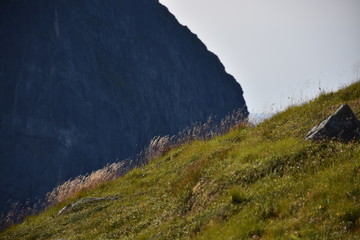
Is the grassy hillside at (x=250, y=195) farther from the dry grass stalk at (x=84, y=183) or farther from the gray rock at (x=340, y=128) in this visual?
the dry grass stalk at (x=84, y=183)

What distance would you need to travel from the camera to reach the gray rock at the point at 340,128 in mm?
9266

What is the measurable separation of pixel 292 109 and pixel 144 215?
788 cm

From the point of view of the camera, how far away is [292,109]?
47.7 feet

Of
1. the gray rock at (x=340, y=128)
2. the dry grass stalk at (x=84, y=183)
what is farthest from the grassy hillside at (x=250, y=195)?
the dry grass stalk at (x=84, y=183)

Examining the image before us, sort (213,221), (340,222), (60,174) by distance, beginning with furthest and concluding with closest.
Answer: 1. (60,174)
2. (213,221)
3. (340,222)

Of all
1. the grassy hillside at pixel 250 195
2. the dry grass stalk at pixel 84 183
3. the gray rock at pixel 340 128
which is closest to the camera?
the grassy hillside at pixel 250 195

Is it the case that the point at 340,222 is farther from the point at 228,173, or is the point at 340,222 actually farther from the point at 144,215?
the point at 144,215

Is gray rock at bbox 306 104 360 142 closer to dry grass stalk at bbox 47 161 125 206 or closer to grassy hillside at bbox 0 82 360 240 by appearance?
grassy hillside at bbox 0 82 360 240

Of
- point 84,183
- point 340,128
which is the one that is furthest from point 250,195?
point 84,183

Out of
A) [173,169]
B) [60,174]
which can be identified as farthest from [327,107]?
[60,174]

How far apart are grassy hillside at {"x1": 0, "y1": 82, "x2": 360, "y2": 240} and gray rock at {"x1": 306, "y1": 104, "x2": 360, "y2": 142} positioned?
0.36m

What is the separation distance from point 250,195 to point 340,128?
A: 343cm

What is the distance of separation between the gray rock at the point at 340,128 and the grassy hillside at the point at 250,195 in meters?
0.36

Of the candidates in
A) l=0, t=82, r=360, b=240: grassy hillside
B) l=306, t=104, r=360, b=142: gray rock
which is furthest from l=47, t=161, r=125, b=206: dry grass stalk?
l=306, t=104, r=360, b=142: gray rock
